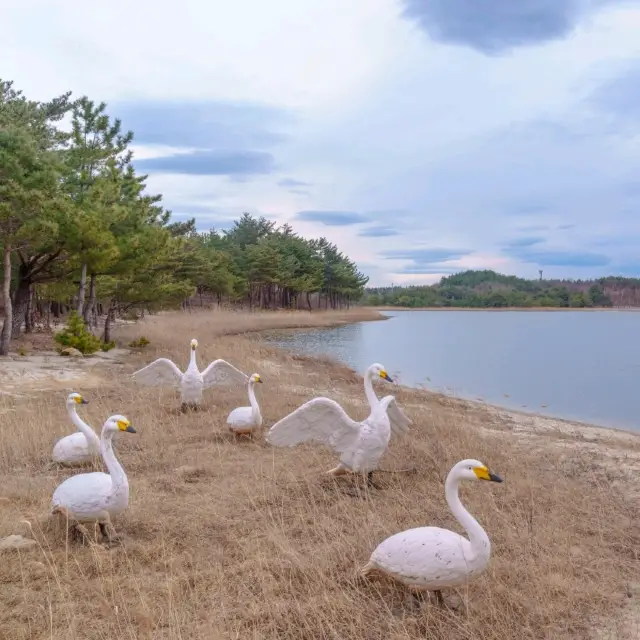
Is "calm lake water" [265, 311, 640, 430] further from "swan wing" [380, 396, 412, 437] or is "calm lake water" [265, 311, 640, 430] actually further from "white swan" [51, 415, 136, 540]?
"white swan" [51, 415, 136, 540]

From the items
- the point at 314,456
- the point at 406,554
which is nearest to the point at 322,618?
the point at 406,554

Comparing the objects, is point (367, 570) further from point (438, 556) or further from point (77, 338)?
point (77, 338)

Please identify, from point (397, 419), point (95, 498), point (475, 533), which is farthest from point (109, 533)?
point (397, 419)

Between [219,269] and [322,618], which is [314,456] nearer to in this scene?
[322,618]

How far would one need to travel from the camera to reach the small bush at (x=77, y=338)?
1897 centimetres

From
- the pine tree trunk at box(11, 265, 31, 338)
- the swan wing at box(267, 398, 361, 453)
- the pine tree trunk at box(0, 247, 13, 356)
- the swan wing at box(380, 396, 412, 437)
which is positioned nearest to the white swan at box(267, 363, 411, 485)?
the swan wing at box(267, 398, 361, 453)

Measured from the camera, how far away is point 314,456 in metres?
7.79

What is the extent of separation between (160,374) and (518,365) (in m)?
18.6


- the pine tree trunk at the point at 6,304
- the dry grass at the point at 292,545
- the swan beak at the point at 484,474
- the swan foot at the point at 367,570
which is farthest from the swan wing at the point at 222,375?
the pine tree trunk at the point at 6,304

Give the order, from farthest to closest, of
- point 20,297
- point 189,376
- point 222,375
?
point 20,297
point 222,375
point 189,376

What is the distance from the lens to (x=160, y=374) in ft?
35.0

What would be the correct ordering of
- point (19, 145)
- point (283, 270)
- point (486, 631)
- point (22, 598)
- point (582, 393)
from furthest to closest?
point (283, 270), point (582, 393), point (19, 145), point (22, 598), point (486, 631)

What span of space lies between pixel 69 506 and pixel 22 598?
92 cm

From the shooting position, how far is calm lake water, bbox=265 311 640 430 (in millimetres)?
17031
